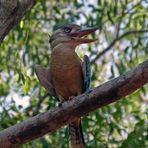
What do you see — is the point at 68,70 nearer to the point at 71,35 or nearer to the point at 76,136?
the point at 71,35

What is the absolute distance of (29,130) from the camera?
12.2 feet

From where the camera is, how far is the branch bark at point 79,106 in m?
3.52

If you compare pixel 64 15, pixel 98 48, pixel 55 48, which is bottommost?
pixel 98 48

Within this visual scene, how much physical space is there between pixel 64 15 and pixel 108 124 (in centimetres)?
207

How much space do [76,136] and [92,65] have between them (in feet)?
10.7

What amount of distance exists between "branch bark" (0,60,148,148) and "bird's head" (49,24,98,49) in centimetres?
117

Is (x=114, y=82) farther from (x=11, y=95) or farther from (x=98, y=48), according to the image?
(x=98, y=48)

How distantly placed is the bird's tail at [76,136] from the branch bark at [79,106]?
0.88m

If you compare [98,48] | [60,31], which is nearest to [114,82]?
[60,31]

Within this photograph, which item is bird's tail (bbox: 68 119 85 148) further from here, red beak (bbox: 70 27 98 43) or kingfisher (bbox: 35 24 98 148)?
red beak (bbox: 70 27 98 43)

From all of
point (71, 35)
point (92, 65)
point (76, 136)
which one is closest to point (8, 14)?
point (71, 35)

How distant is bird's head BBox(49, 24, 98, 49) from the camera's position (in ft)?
15.9

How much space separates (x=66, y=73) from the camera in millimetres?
4785

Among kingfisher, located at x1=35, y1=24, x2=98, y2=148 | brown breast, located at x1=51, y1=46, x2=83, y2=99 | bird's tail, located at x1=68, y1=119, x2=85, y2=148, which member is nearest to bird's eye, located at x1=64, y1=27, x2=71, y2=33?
kingfisher, located at x1=35, y1=24, x2=98, y2=148
